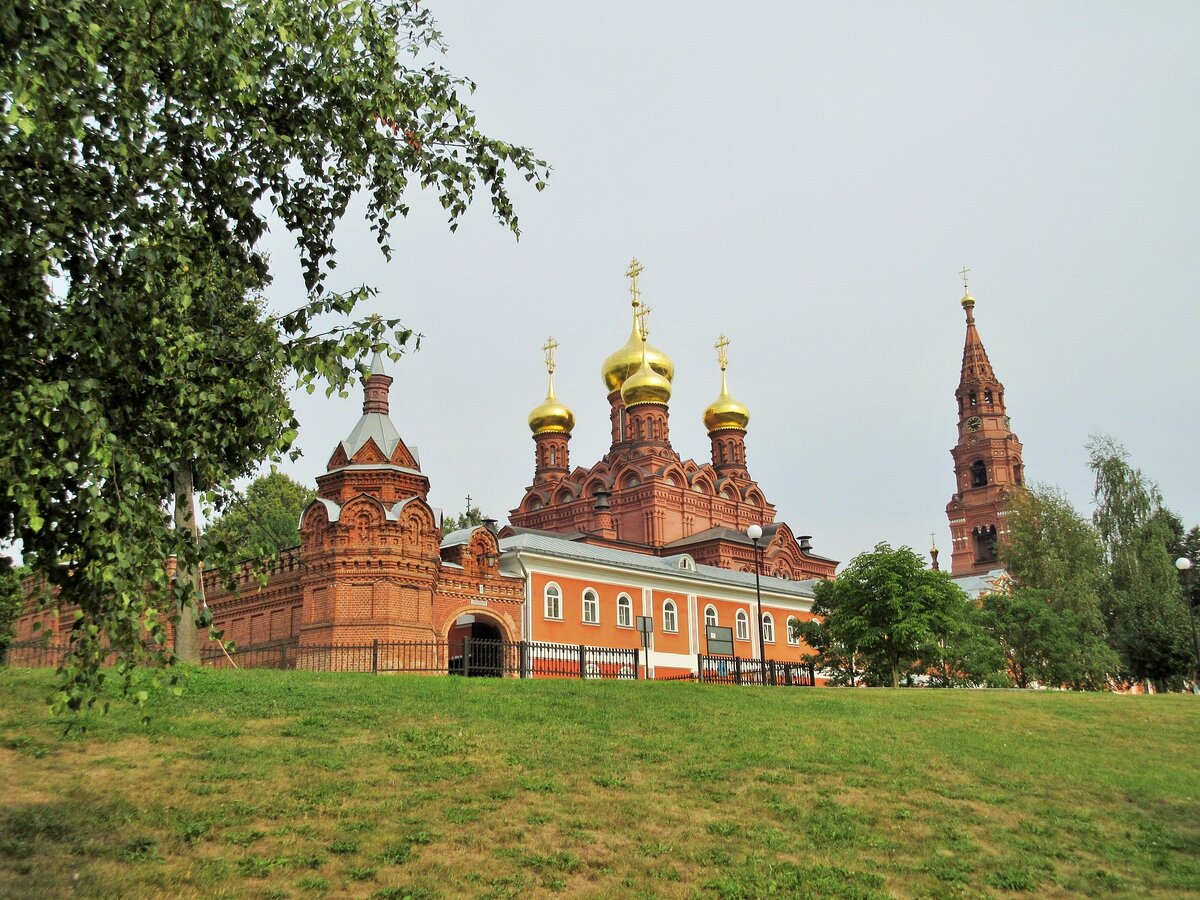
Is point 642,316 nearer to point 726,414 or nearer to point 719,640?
point 726,414

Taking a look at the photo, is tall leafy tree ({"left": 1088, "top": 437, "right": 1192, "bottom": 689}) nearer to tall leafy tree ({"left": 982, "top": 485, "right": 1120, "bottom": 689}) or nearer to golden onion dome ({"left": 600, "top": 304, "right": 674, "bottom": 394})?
tall leafy tree ({"left": 982, "top": 485, "right": 1120, "bottom": 689})

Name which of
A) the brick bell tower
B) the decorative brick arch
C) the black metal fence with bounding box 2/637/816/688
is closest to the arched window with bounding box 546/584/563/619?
the decorative brick arch

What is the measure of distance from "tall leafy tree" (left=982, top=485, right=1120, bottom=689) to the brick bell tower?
1711 centimetres

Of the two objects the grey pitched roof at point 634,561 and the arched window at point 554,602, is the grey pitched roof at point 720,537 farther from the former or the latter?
the arched window at point 554,602

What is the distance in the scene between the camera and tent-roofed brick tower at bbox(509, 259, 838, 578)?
1850 inches

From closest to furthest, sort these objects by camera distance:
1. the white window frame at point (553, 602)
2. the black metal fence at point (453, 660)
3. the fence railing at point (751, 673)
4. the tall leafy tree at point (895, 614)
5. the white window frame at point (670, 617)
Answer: the black metal fence at point (453, 660) < the fence railing at point (751, 673) < the tall leafy tree at point (895, 614) < the white window frame at point (553, 602) < the white window frame at point (670, 617)

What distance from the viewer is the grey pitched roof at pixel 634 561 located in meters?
32.4

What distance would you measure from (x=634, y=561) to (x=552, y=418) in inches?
771

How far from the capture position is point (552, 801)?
35.6 ft

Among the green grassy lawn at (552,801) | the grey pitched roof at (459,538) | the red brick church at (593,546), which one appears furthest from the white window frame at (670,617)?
the green grassy lawn at (552,801)

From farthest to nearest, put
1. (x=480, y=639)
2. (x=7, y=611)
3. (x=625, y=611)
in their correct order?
(x=625, y=611)
(x=7, y=611)
(x=480, y=639)

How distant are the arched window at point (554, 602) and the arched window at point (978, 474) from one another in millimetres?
39905

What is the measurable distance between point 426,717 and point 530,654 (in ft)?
46.0

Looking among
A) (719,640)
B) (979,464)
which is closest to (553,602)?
(719,640)
